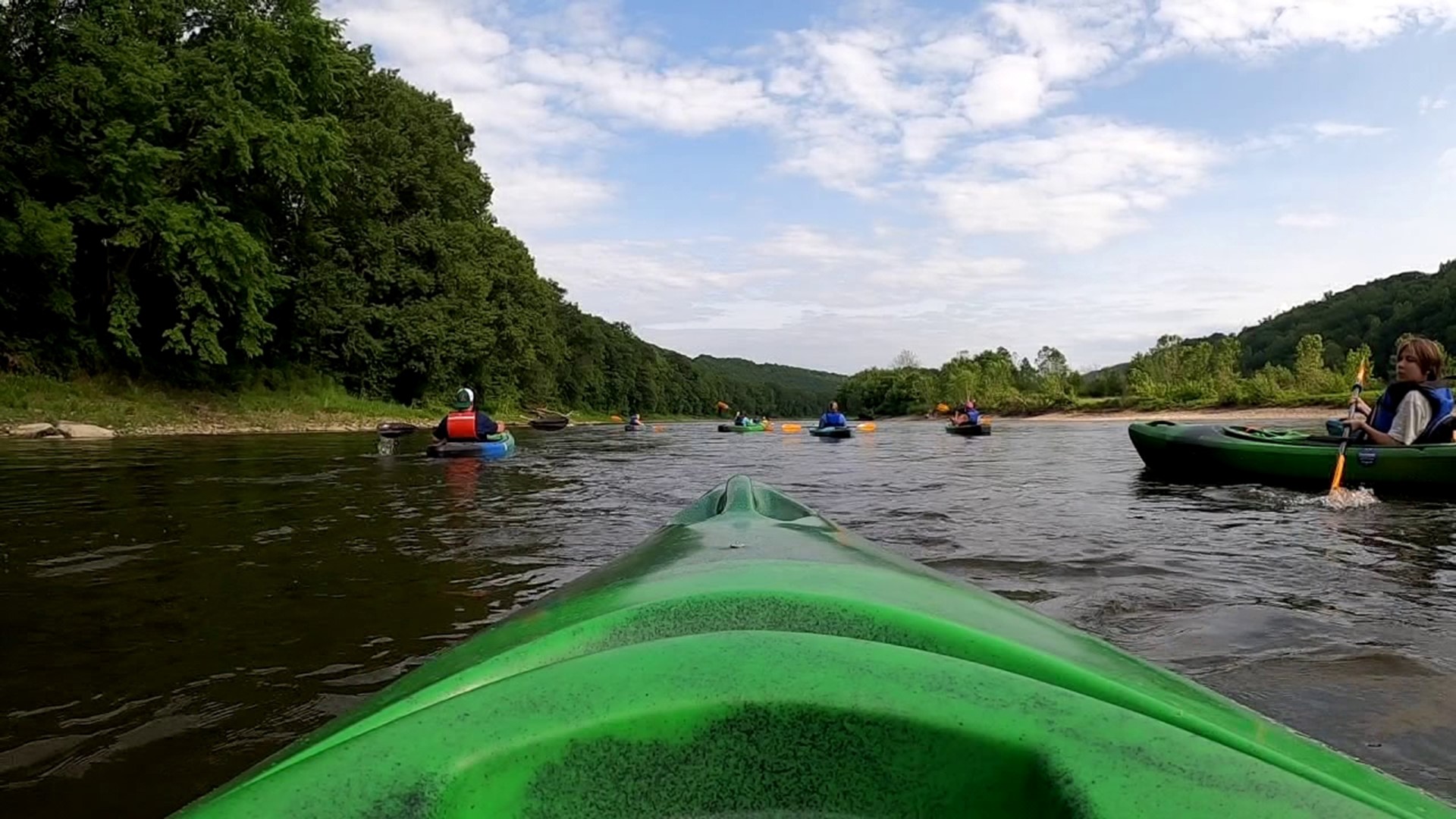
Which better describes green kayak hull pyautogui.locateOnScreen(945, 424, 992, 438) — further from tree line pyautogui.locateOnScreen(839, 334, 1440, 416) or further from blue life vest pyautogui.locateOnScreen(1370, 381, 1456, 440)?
blue life vest pyautogui.locateOnScreen(1370, 381, 1456, 440)

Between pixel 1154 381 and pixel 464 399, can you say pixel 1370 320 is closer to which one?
pixel 1154 381

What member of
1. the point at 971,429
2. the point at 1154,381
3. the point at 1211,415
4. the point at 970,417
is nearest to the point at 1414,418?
the point at 971,429

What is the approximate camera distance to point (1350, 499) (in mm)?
7359

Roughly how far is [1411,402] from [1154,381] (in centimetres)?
4414

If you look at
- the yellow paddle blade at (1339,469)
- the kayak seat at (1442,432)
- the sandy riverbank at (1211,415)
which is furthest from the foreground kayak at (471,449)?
the sandy riverbank at (1211,415)

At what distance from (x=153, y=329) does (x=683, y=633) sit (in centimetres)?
2725

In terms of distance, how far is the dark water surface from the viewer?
2410mm

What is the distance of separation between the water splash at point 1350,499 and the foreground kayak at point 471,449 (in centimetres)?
1029

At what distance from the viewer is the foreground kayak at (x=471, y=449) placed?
12430 millimetres

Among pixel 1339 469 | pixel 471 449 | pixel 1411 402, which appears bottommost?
pixel 1339 469

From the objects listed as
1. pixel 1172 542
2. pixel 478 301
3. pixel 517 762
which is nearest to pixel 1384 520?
pixel 1172 542

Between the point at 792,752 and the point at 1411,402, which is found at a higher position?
the point at 1411,402

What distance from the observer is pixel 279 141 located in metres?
21.6

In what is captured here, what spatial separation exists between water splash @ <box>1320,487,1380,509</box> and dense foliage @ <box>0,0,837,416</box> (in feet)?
74.2
